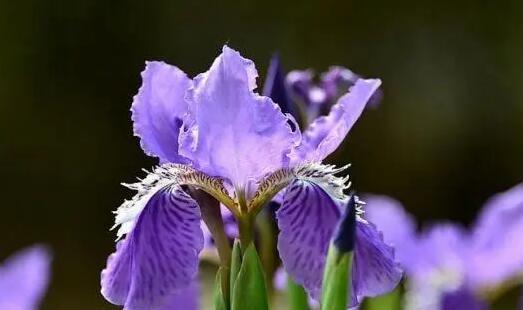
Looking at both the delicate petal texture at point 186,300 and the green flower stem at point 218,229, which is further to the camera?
the delicate petal texture at point 186,300

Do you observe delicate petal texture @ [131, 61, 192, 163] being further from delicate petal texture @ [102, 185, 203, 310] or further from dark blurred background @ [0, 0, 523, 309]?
dark blurred background @ [0, 0, 523, 309]

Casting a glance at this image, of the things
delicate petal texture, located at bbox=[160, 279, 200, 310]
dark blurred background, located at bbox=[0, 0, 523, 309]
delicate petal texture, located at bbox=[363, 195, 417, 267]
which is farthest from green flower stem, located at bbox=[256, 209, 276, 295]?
dark blurred background, located at bbox=[0, 0, 523, 309]

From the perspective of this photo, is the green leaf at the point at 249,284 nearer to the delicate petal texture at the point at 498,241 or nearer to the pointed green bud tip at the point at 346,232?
the pointed green bud tip at the point at 346,232

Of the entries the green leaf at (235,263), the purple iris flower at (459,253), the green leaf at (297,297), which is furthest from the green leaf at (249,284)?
the purple iris flower at (459,253)

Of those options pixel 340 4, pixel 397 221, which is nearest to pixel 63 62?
pixel 340 4

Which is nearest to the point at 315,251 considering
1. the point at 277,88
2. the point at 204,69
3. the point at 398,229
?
the point at 277,88
